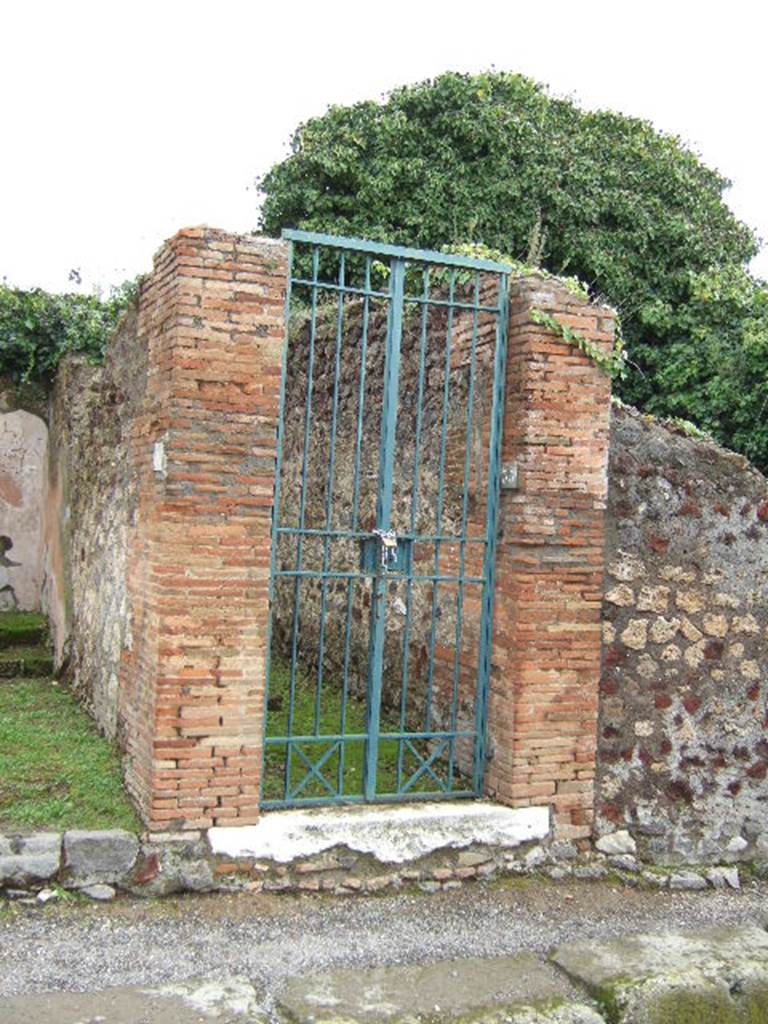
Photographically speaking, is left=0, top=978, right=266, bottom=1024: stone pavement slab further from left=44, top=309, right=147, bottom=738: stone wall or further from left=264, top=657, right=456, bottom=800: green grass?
left=44, top=309, right=147, bottom=738: stone wall

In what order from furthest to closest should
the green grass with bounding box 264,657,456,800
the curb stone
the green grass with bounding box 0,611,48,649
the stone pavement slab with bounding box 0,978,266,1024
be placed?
the green grass with bounding box 0,611,48,649 → the green grass with bounding box 264,657,456,800 → the curb stone → the stone pavement slab with bounding box 0,978,266,1024

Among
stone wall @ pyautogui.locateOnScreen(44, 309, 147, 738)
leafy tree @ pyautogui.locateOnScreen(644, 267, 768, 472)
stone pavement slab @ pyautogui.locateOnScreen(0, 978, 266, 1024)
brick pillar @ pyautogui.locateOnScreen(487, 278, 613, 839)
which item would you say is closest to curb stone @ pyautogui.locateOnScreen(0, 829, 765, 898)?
brick pillar @ pyautogui.locateOnScreen(487, 278, 613, 839)

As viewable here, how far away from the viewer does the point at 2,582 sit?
971 centimetres

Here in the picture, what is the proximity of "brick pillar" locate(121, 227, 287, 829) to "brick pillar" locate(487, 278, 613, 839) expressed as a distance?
4.48 feet

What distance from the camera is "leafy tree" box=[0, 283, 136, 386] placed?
31.8 ft

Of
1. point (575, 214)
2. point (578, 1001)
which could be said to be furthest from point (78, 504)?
point (575, 214)

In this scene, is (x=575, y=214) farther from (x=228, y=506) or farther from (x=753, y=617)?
(x=228, y=506)

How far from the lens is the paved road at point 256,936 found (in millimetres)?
3787

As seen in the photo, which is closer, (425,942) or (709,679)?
(425,942)

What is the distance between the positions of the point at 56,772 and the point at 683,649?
355cm

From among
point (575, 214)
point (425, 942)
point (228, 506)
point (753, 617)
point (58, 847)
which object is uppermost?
point (575, 214)

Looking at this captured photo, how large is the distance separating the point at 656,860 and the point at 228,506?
10.1 feet

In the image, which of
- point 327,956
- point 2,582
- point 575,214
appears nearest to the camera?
point 327,956

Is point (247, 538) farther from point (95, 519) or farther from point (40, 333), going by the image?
point (40, 333)
